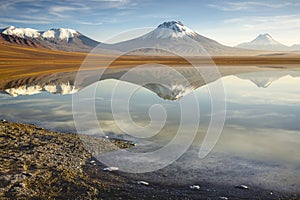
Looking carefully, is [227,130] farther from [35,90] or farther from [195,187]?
[35,90]

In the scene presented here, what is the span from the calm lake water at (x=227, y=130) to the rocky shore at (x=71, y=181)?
1.60 feet

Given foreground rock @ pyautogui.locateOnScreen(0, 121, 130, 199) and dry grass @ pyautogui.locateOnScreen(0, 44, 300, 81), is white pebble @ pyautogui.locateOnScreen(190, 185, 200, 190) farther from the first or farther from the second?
dry grass @ pyautogui.locateOnScreen(0, 44, 300, 81)

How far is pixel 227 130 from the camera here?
1266 cm

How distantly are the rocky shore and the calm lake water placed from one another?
0.49 meters

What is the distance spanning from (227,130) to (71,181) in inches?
275

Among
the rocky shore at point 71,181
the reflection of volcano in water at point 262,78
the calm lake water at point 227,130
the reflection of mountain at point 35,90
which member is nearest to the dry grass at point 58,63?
the reflection of mountain at point 35,90

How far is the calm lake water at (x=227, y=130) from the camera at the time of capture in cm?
829

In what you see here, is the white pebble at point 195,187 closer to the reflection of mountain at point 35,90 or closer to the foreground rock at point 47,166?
the foreground rock at point 47,166

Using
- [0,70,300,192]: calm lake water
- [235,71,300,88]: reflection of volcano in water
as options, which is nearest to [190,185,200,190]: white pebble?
[0,70,300,192]: calm lake water

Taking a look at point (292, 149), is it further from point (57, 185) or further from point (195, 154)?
point (57, 185)

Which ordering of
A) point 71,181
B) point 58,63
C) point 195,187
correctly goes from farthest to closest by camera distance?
point 58,63 < point 71,181 < point 195,187

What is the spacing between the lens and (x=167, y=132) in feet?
40.3

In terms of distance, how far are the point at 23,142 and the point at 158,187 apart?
18.4 feet

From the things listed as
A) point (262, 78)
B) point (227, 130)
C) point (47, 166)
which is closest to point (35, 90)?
point (227, 130)
